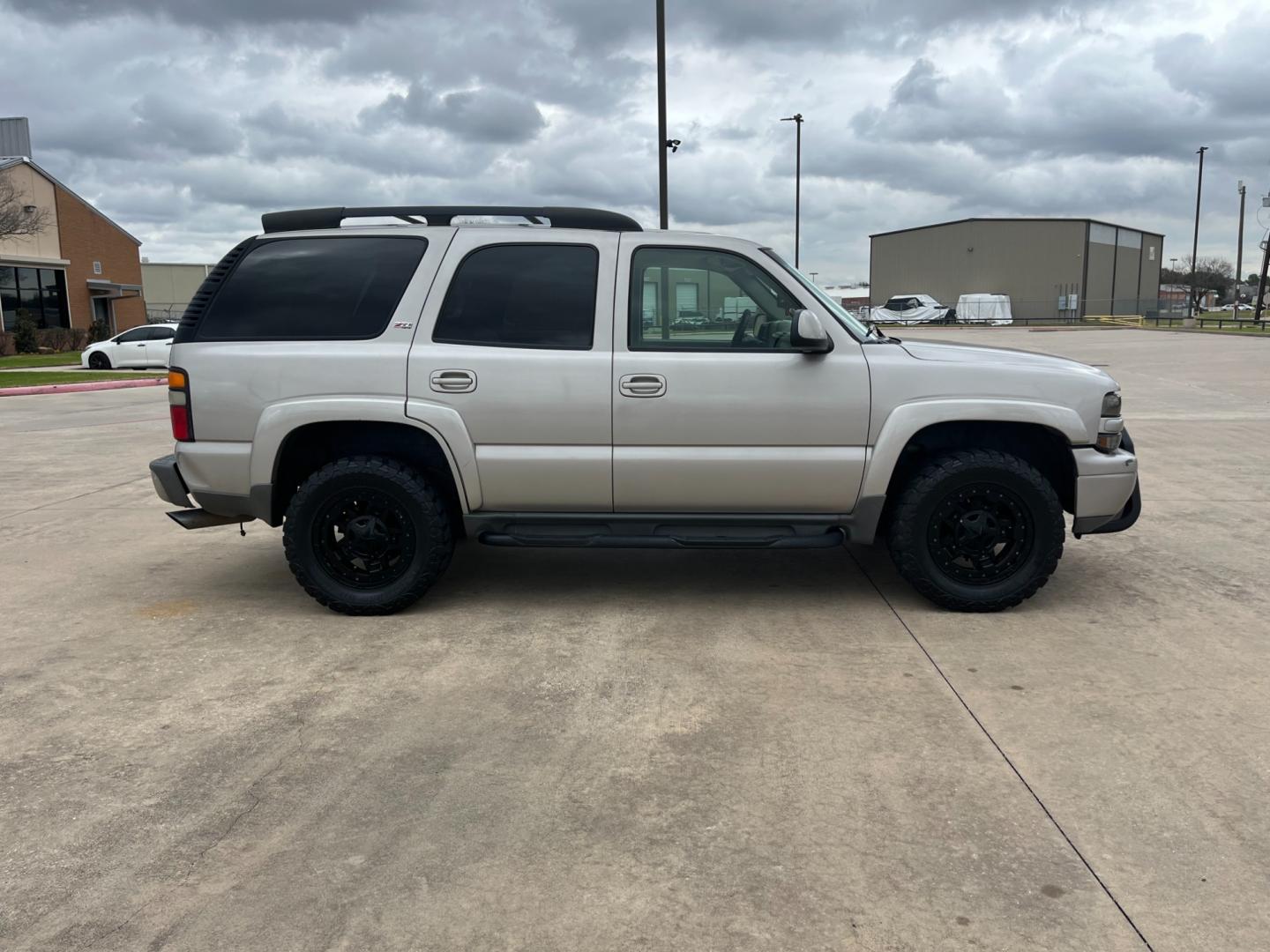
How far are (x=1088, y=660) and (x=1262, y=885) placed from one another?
5.90ft

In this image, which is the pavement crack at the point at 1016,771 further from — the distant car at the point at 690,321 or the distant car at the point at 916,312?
the distant car at the point at 916,312

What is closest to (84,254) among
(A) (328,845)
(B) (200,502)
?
(B) (200,502)

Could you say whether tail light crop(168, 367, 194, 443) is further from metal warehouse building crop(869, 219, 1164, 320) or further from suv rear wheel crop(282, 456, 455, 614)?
metal warehouse building crop(869, 219, 1164, 320)

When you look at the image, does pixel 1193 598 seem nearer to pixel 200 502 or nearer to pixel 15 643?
pixel 200 502

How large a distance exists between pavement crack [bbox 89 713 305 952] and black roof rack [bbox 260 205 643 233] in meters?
2.63

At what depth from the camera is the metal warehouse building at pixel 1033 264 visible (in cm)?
6894

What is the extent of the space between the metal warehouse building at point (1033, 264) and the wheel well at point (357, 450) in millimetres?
68474

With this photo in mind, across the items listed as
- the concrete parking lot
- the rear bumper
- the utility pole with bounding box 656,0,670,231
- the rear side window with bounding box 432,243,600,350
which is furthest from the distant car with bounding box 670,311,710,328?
the utility pole with bounding box 656,0,670,231

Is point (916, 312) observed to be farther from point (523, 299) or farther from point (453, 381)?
point (453, 381)

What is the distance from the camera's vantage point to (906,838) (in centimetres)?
306

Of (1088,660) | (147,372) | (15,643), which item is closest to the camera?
(1088,660)

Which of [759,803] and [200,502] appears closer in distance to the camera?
[759,803]

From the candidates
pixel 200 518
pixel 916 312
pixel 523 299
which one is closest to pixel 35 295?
pixel 200 518

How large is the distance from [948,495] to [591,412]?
1780 mm
